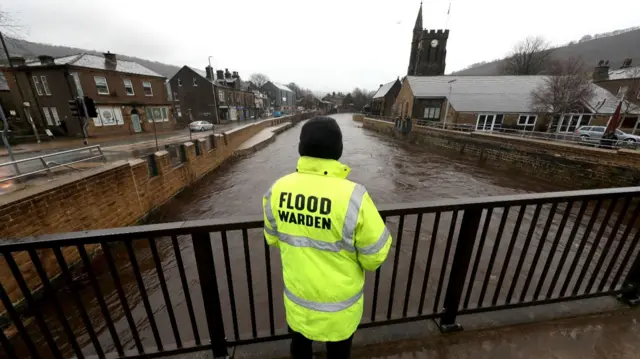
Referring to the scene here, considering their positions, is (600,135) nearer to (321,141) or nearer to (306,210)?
(321,141)

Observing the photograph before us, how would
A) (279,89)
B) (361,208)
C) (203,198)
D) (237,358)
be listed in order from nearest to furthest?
(361,208), (237,358), (203,198), (279,89)

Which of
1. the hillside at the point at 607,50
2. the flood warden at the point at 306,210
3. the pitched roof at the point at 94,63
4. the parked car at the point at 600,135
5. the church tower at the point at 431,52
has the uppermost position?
the hillside at the point at 607,50

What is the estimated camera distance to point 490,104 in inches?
1033

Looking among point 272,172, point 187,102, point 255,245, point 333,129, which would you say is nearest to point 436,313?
point 333,129

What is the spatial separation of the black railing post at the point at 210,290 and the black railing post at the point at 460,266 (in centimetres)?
191

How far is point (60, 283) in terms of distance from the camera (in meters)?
4.98

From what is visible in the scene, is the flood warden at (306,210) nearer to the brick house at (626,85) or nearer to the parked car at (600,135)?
the parked car at (600,135)

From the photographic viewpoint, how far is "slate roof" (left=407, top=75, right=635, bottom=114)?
81.0 feet

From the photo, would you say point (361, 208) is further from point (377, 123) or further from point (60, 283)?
point (377, 123)

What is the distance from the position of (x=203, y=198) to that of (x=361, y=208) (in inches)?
379

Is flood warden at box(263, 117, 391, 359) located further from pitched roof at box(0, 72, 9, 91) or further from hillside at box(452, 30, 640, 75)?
hillside at box(452, 30, 640, 75)

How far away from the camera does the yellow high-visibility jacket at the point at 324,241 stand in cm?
133

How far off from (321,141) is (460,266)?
1734mm

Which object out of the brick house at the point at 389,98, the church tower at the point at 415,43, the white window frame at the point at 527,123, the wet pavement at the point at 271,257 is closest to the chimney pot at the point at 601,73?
the white window frame at the point at 527,123
